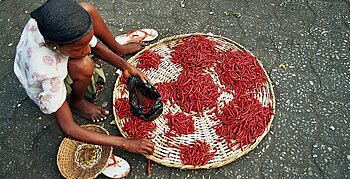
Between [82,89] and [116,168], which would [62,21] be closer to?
[82,89]

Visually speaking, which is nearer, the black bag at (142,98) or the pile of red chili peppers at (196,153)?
the pile of red chili peppers at (196,153)

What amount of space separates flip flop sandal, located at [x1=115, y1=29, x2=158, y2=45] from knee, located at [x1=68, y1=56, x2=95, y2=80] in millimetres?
689

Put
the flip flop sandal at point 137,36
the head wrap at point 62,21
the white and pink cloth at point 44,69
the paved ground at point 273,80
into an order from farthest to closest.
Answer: the flip flop sandal at point 137,36 → the paved ground at point 273,80 → the white and pink cloth at point 44,69 → the head wrap at point 62,21

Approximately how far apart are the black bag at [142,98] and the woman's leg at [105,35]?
1.13 feet

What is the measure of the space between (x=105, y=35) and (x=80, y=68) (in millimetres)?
461

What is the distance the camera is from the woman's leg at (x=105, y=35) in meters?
2.21

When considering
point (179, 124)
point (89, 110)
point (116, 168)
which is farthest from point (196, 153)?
point (89, 110)

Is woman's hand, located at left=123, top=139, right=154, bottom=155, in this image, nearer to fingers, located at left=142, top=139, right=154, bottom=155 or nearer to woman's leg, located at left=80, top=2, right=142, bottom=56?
fingers, located at left=142, top=139, right=154, bottom=155

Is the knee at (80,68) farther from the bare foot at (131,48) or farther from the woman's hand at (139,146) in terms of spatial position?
the bare foot at (131,48)

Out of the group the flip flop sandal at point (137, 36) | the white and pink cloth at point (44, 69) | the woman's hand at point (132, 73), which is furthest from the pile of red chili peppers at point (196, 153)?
the flip flop sandal at point (137, 36)

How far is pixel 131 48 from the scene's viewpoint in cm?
266

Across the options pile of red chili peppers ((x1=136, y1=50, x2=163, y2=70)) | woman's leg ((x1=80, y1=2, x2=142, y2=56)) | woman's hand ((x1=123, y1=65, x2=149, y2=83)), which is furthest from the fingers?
woman's leg ((x1=80, y1=2, x2=142, y2=56))

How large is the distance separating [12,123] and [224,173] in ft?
4.56

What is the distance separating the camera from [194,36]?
2697mm
